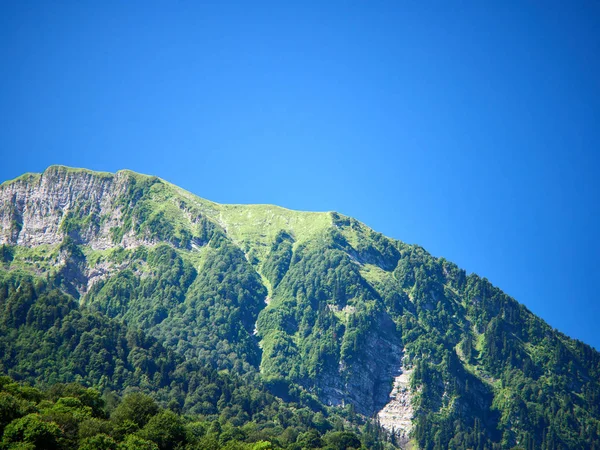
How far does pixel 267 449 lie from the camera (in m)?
161

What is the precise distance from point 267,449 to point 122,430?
3315 centimetres

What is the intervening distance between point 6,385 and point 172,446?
37212mm

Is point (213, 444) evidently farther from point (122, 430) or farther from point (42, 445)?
point (42, 445)

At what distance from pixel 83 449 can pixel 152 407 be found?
148ft

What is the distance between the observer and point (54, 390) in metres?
171

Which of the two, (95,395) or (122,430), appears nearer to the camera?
(122,430)

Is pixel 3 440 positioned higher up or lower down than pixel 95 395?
lower down

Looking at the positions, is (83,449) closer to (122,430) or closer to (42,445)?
(42,445)

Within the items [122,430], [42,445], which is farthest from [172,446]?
[42,445]

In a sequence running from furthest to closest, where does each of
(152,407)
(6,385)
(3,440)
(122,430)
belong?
1. (152,407)
2. (6,385)
3. (122,430)
4. (3,440)

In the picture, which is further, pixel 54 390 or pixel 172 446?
pixel 54 390

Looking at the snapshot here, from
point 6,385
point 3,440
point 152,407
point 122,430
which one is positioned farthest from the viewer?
point 152,407

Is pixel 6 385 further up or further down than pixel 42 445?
further up

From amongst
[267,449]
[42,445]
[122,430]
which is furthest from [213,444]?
[42,445]
